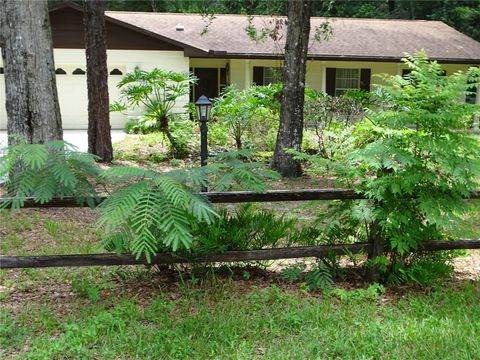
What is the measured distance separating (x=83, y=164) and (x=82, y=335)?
1255mm

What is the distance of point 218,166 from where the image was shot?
155 inches

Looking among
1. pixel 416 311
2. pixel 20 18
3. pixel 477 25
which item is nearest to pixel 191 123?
pixel 20 18

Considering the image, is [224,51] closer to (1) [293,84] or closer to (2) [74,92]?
(2) [74,92]

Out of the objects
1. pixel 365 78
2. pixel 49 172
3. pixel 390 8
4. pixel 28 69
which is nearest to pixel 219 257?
pixel 49 172

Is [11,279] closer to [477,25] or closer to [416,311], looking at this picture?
[416,311]

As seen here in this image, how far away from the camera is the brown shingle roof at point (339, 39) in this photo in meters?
19.7

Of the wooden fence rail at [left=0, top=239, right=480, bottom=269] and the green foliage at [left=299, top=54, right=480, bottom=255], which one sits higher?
the green foliage at [left=299, top=54, right=480, bottom=255]

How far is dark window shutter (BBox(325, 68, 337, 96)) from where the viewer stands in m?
21.5

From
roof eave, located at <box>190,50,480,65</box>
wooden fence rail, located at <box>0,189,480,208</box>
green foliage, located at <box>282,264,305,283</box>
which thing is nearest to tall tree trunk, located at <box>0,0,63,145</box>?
wooden fence rail, located at <box>0,189,480,208</box>

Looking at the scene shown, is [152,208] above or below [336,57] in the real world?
below

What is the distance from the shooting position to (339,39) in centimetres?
2142

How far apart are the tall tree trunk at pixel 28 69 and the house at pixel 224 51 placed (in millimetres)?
11654

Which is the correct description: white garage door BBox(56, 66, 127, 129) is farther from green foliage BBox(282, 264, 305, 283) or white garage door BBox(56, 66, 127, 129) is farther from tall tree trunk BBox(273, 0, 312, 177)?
green foliage BBox(282, 264, 305, 283)

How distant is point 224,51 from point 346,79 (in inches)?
239
